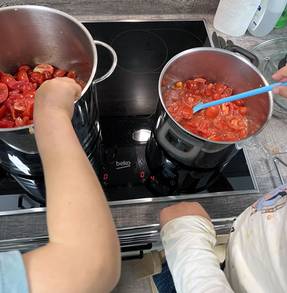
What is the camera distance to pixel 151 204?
65 centimetres

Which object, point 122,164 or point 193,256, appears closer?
point 193,256

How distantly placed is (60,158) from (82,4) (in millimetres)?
612

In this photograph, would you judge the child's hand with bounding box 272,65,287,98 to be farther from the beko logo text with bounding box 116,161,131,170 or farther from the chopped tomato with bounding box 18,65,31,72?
the chopped tomato with bounding box 18,65,31,72

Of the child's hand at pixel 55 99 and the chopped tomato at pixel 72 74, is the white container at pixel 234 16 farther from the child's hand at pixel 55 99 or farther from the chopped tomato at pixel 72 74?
the child's hand at pixel 55 99

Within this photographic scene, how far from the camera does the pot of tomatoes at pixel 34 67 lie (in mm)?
609

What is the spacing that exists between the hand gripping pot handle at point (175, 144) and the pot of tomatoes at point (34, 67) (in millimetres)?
149

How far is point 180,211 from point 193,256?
0.30 feet

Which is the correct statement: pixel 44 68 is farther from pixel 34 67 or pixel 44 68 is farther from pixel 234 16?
pixel 234 16

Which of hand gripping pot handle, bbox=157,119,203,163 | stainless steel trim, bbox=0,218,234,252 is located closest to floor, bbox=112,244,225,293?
stainless steel trim, bbox=0,218,234,252

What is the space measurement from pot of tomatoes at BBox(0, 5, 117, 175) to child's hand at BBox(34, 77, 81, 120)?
0.18 ft

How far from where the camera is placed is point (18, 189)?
25.7 inches

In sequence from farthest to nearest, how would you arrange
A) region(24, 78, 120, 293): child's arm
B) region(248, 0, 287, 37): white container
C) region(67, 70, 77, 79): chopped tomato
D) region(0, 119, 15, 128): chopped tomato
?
1. region(248, 0, 287, 37): white container
2. region(67, 70, 77, 79): chopped tomato
3. region(0, 119, 15, 128): chopped tomato
4. region(24, 78, 120, 293): child's arm

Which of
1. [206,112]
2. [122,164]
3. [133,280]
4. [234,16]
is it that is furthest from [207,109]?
[133,280]

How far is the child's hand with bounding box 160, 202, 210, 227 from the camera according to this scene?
2.00 ft
